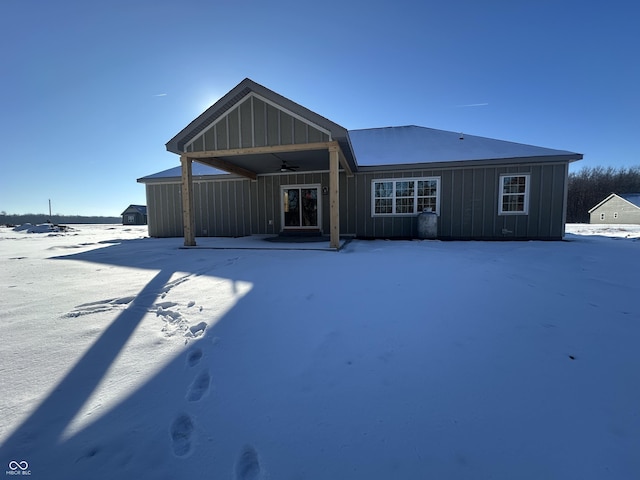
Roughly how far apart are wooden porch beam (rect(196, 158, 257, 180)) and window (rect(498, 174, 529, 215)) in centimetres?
881

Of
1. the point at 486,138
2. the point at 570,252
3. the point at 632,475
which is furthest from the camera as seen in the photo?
the point at 486,138

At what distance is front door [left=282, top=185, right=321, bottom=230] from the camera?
1001cm

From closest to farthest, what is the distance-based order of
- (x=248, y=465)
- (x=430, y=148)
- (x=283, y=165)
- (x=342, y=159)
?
(x=248, y=465) → (x=342, y=159) → (x=283, y=165) → (x=430, y=148)

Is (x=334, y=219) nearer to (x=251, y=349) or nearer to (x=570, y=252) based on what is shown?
(x=251, y=349)

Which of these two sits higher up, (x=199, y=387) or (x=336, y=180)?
(x=336, y=180)

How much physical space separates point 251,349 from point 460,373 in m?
1.57

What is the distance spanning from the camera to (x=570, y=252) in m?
5.92

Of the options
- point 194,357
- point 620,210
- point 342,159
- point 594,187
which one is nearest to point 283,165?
point 342,159

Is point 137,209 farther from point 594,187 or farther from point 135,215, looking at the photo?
point 594,187

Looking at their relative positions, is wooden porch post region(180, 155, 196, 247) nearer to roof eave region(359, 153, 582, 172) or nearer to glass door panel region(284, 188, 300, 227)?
glass door panel region(284, 188, 300, 227)

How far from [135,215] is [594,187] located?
6114 cm

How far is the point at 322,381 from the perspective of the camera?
175 centimetres

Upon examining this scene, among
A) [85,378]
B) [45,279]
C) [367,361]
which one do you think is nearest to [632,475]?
[367,361]

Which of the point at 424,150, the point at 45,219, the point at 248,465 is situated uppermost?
the point at 424,150
